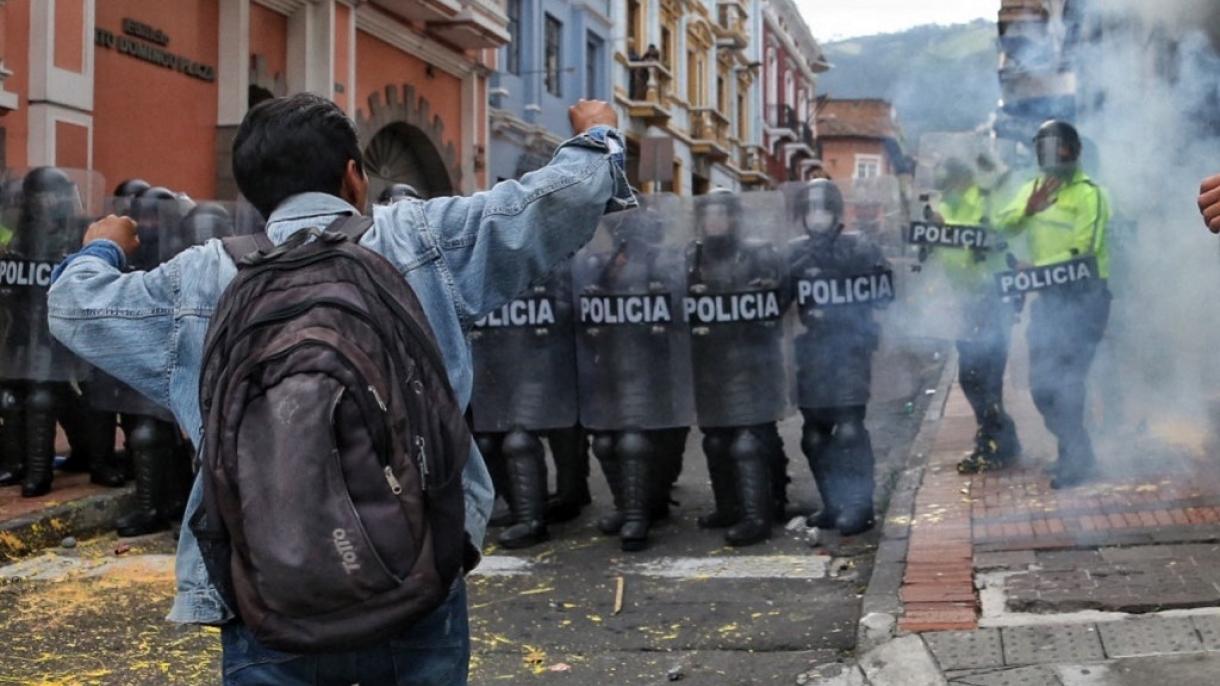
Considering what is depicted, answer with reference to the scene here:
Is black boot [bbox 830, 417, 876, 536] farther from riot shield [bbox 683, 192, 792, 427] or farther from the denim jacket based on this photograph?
the denim jacket

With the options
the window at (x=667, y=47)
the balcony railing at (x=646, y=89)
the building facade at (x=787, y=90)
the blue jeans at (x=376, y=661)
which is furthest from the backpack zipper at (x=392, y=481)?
the building facade at (x=787, y=90)

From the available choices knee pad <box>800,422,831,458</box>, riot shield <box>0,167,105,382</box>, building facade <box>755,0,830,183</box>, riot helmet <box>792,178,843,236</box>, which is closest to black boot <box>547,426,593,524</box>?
knee pad <box>800,422,831,458</box>

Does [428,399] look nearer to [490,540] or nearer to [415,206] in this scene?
[415,206]

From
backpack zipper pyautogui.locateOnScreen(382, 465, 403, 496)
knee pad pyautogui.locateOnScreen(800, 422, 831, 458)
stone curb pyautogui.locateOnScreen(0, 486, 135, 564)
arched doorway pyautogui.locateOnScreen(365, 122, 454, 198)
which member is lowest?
stone curb pyautogui.locateOnScreen(0, 486, 135, 564)

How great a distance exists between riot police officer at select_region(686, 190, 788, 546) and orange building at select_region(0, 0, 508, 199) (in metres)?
5.57

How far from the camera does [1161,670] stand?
13.3ft

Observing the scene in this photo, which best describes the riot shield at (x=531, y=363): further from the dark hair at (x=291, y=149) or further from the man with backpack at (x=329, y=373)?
the dark hair at (x=291, y=149)

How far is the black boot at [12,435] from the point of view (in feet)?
25.3

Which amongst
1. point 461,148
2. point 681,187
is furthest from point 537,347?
point 681,187

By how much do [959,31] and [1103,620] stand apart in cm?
715

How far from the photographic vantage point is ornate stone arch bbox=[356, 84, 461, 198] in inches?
637

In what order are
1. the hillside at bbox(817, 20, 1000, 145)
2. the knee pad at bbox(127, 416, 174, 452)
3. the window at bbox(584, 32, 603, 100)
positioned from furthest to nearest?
the window at bbox(584, 32, 603, 100) < the hillside at bbox(817, 20, 1000, 145) < the knee pad at bbox(127, 416, 174, 452)

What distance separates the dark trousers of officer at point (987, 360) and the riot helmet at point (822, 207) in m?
1.08

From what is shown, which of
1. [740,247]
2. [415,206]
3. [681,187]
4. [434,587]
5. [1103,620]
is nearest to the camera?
[434,587]
